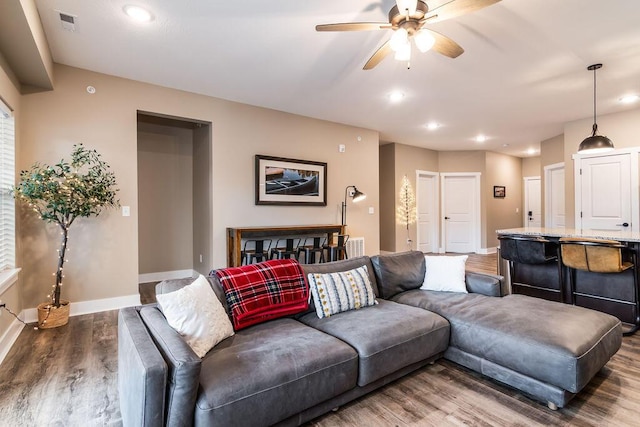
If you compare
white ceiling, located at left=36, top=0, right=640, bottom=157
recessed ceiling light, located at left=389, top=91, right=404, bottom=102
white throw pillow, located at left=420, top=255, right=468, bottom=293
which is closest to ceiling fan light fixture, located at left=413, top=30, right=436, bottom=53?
white ceiling, located at left=36, top=0, right=640, bottom=157

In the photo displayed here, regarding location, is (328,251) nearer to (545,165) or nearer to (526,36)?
(526,36)

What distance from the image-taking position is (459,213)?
8.02 meters

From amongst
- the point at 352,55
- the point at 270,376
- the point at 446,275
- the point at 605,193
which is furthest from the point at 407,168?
the point at 270,376

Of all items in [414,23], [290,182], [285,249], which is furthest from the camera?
[290,182]

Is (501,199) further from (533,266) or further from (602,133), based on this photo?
(533,266)

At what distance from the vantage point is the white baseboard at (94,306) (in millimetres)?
3174

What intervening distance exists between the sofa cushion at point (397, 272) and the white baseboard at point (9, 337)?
9.72 feet

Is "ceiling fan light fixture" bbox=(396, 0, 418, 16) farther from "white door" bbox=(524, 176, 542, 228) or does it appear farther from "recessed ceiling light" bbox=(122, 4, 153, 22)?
"white door" bbox=(524, 176, 542, 228)

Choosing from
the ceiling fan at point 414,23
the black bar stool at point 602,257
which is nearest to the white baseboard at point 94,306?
the ceiling fan at point 414,23

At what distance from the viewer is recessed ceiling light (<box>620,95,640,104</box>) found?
415cm

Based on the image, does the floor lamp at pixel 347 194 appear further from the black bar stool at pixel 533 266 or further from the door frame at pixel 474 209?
the door frame at pixel 474 209

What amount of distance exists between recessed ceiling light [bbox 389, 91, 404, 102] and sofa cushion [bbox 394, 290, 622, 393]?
107 inches

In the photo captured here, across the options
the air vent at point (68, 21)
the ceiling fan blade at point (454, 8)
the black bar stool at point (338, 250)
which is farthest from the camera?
the black bar stool at point (338, 250)

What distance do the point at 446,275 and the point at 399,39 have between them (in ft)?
6.41
